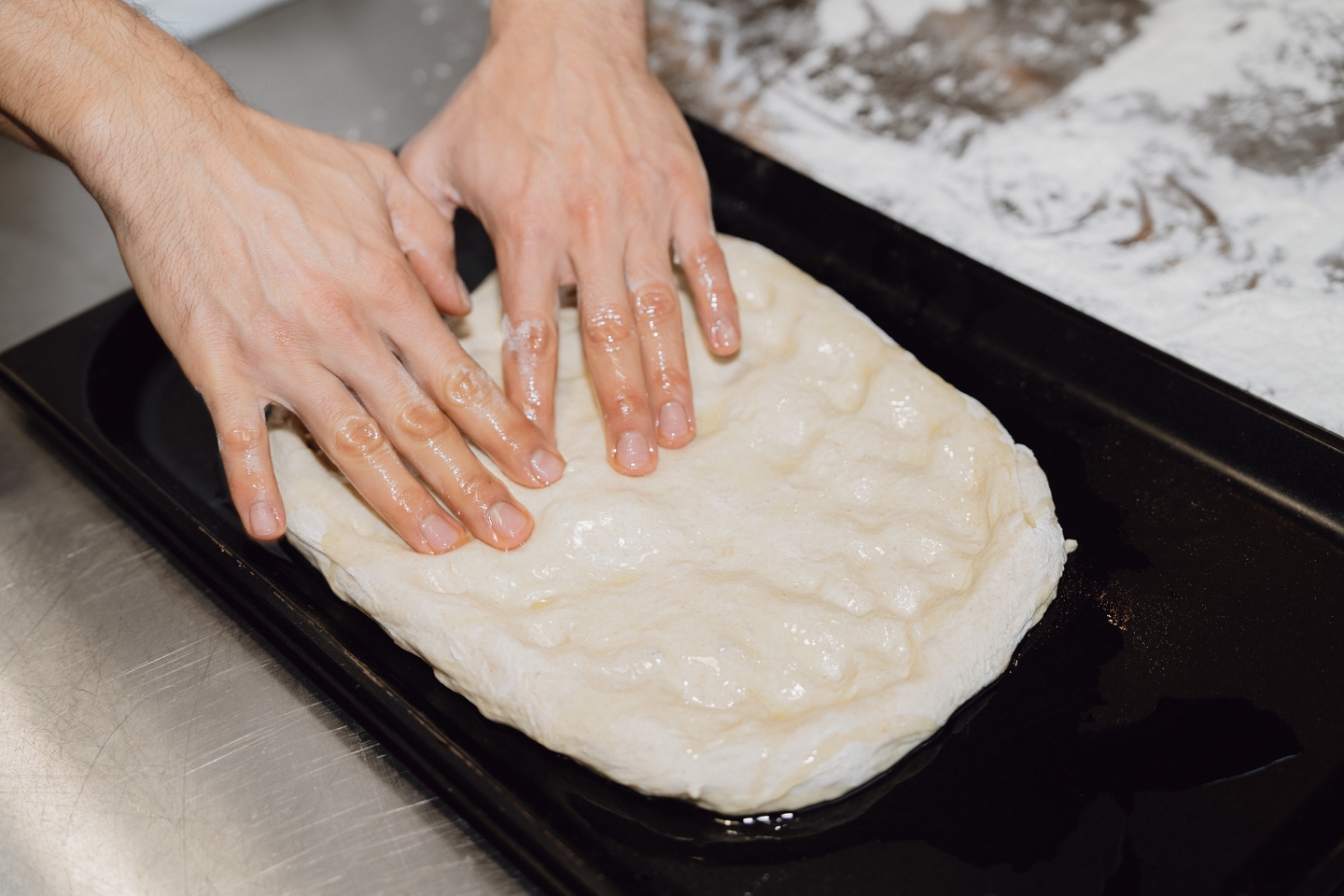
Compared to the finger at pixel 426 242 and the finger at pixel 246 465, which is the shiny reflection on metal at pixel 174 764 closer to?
the finger at pixel 246 465

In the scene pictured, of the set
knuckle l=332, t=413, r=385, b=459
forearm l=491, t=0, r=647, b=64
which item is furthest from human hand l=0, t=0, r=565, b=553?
forearm l=491, t=0, r=647, b=64

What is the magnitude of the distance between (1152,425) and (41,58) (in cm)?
175

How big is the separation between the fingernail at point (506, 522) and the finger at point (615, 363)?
6.9 inches

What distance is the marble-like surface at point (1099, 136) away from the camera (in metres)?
1.66

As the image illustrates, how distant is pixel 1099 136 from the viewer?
197 centimetres

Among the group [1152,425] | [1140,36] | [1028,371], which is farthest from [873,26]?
[1152,425]

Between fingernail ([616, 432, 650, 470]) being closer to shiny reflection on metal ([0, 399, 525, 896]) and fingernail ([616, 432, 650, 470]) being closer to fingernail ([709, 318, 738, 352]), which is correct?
fingernail ([709, 318, 738, 352])

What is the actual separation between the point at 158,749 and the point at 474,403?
643 mm

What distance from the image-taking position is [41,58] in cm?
129

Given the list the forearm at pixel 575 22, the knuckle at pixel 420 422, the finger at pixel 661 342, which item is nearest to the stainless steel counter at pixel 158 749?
the knuckle at pixel 420 422

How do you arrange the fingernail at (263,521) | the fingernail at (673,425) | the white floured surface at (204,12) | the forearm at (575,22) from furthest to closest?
the white floured surface at (204,12), the forearm at (575,22), the fingernail at (673,425), the fingernail at (263,521)

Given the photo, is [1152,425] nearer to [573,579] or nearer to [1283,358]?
[1283,358]

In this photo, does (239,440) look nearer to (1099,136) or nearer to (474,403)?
(474,403)

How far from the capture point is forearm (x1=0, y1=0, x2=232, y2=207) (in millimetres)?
1281
